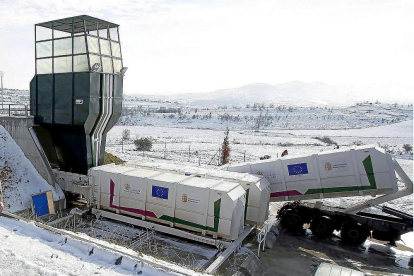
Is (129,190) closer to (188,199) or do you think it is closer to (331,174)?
(188,199)

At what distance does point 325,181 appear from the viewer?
1381 centimetres

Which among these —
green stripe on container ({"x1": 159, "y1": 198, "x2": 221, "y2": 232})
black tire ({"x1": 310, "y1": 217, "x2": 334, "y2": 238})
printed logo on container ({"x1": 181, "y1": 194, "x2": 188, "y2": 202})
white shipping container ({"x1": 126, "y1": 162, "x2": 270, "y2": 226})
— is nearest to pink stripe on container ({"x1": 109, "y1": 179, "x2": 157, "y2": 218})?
→ green stripe on container ({"x1": 159, "y1": 198, "x2": 221, "y2": 232})

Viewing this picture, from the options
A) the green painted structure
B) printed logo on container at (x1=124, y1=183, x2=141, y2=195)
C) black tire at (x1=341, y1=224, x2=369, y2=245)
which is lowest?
black tire at (x1=341, y1=224, x2=369, y2=245)

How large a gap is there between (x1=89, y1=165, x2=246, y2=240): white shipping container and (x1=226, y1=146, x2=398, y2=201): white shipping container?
113 inches

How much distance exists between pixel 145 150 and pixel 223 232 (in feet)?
86.2

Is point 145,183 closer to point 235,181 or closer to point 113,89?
point 235,181

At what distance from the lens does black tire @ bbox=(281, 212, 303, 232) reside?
14.4m

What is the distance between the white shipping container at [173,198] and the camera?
38.7 feet

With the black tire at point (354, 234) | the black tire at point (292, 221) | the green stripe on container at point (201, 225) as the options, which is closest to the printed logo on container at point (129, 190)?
the green stripe on container at point (201, 225)

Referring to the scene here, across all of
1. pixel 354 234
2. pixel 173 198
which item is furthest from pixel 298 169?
pixel 173 198

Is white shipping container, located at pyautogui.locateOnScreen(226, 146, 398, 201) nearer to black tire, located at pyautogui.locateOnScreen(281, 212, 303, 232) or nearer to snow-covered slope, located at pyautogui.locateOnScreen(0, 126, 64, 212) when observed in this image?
black tire, located at pyautogui.locateOnScreen(281, 212, 303, 232)

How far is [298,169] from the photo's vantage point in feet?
46.6

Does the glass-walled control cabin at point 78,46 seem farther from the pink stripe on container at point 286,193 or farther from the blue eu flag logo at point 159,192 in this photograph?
the pink stripe on container at point 286,193

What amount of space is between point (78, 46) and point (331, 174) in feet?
42.3
